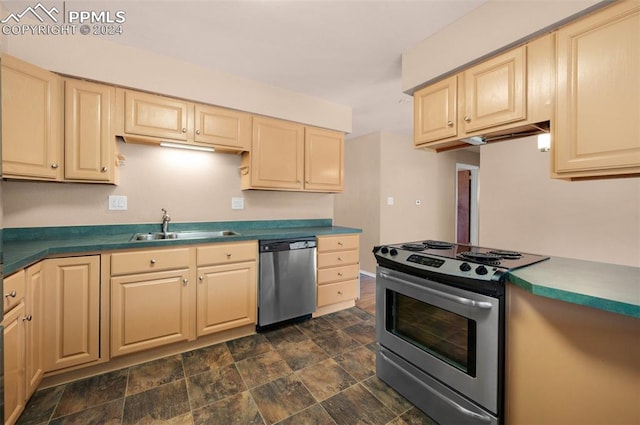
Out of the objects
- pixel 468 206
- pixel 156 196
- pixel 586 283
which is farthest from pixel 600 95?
pixel 468 206

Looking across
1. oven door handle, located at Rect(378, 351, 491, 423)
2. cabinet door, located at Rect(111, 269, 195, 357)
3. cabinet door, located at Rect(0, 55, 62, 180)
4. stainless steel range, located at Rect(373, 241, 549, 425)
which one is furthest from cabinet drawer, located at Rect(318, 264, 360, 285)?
cabinet door, located at Rect(0, 55, 62, 180)

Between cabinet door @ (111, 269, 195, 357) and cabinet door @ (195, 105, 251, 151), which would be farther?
cabinet door @ (195, 105, 251, 151)

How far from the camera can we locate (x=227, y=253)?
239 centimetres

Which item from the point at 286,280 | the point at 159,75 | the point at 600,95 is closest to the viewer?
the point at 600,95

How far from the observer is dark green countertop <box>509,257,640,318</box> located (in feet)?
3.22

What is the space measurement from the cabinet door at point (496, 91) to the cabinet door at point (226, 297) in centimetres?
210

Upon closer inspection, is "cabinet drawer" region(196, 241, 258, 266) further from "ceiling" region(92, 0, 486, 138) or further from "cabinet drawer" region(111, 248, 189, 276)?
"ceiling" region(92, 0, 486, 138)

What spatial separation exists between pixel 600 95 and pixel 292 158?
7.78ft

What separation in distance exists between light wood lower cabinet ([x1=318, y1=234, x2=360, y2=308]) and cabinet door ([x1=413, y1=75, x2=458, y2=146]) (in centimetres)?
133

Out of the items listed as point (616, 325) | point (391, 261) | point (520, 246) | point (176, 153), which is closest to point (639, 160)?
point (616, 325)

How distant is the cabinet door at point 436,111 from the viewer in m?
1.99

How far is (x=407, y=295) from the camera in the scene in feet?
5.75

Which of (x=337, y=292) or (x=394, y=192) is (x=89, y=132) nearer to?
(x=337, y=292)

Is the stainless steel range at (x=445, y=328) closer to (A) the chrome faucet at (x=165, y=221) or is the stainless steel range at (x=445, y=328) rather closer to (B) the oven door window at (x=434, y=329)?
(B) the oven door window at (x=434, y=329)
